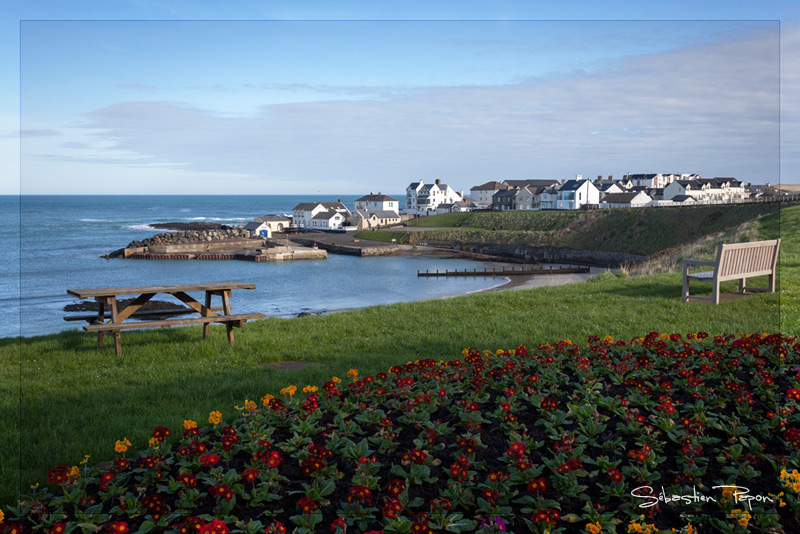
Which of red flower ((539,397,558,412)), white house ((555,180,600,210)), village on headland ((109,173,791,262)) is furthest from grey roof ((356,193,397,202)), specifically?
red flower ((539,397,558,412))

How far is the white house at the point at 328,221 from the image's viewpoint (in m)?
110

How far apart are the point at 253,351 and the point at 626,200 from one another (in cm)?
10254

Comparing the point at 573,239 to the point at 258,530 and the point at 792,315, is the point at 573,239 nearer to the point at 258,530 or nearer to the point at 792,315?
the point at 792,315

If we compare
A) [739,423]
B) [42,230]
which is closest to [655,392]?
[739,423]

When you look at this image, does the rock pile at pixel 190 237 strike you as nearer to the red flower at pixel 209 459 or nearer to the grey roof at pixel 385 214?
the grey roof at pixel 385 214

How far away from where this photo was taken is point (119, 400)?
6238 millimetres

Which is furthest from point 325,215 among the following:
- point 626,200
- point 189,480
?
point 189,480

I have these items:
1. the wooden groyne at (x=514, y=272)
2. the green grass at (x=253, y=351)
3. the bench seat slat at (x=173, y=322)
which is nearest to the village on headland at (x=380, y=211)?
the wooden groyne at (x=514, y=272)

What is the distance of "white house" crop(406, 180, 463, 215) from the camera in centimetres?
13412

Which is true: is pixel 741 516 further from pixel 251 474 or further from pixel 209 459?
pixel 209 459

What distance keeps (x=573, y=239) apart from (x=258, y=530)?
76.5 meters

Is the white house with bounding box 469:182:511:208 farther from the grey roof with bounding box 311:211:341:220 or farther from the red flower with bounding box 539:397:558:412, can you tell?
the red flower with bounding box 539:397:558:412

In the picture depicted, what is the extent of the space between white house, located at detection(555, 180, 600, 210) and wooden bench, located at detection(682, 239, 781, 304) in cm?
9574

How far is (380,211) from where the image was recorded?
11394 centimetres
